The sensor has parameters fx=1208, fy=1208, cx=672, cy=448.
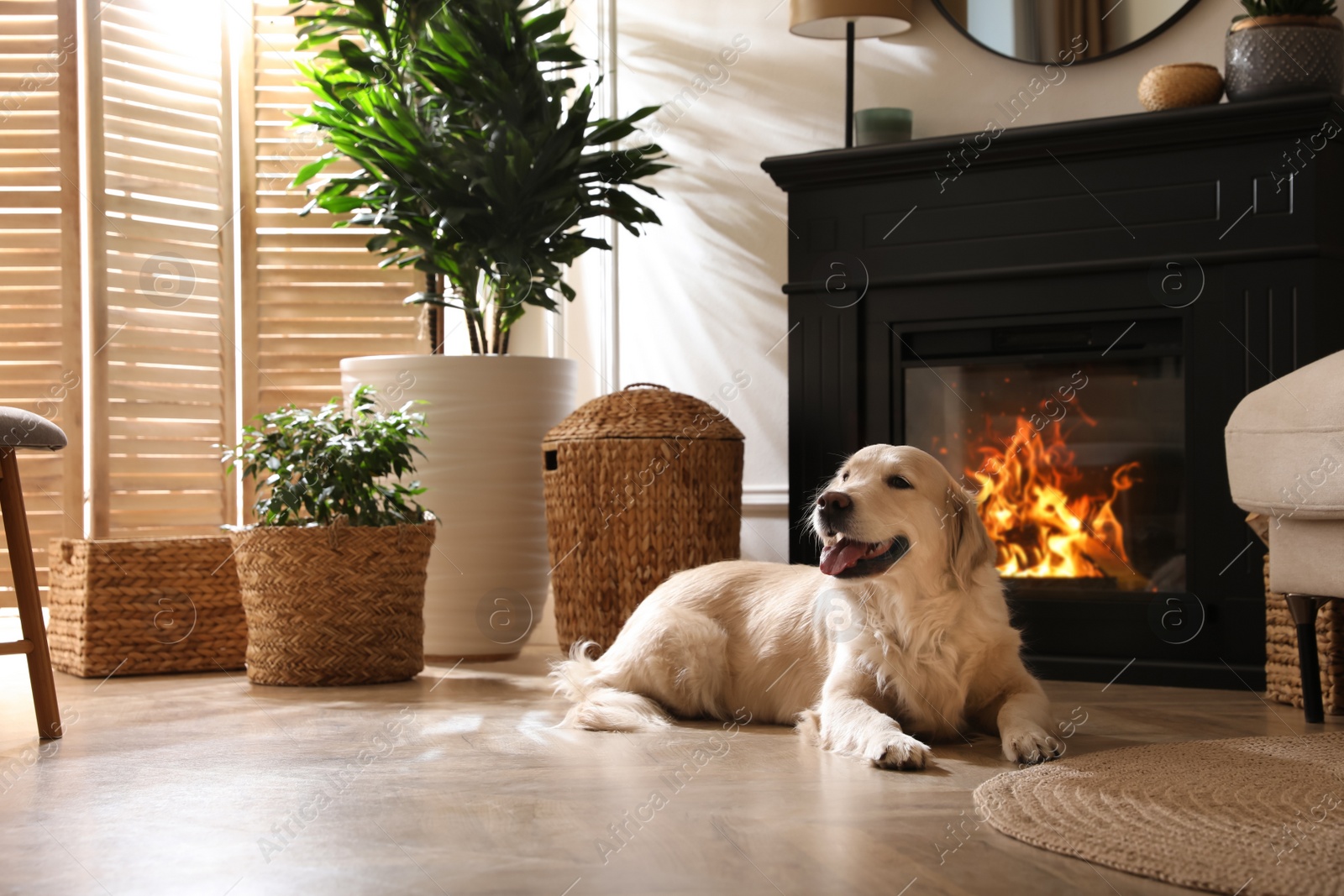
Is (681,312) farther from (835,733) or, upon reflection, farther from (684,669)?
(835,733)

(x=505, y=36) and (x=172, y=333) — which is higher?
(x=505, y=36)

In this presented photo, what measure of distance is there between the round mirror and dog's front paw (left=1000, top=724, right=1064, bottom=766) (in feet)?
7.10

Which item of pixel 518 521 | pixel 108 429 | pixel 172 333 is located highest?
pixel 172 333

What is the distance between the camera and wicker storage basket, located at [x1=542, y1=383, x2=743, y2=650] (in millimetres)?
3375

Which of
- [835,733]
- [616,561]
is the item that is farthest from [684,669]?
[616,561]

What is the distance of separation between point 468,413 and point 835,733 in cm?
185

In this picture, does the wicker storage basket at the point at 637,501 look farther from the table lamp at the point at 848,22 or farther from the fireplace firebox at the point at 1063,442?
the table lamp at the point at 848,22

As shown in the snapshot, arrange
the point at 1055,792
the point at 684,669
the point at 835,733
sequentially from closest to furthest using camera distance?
the point at 1055,792 < the point at 835,733 < the point at 684,669

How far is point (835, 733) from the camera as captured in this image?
218 centimetres

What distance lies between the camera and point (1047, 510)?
10.9 ft

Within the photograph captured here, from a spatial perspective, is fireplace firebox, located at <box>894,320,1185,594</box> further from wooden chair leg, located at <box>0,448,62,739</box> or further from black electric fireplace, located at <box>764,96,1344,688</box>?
wooden chair leg, located at <box>0,448,62,739</box>

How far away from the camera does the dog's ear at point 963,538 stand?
2.25 m

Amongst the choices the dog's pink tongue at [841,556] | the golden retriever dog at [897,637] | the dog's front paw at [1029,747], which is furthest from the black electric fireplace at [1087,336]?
the dog's pink tongue at [841,556]

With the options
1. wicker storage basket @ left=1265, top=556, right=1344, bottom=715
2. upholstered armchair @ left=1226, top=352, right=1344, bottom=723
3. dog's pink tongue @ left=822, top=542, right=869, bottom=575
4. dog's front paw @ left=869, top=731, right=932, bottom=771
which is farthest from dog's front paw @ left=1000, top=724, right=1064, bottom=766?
wicker storage basket @ left=1265, top=556, right=1344, bottom=715
